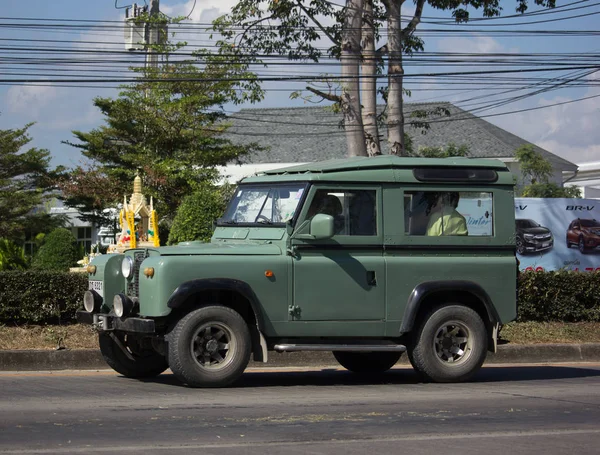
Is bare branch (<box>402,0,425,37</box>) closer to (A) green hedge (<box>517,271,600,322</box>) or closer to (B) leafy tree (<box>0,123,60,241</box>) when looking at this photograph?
(A) green hedge (<box>517,271,600,322</box>)

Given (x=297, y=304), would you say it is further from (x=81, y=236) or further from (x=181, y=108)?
(x=81, y=236)

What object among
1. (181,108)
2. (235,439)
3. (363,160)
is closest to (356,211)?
(363,160)

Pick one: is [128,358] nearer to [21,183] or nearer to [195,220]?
[195,220]

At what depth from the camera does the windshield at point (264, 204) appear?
32.8 feet

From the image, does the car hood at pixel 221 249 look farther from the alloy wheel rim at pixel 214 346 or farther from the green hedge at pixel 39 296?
the green hedge at pixel 39 296

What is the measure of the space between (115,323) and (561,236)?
1559cm

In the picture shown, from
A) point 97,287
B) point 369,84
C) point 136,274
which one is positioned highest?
point 369,84

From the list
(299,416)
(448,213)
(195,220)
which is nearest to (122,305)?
(299,416)

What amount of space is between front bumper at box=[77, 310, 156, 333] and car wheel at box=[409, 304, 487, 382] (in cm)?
298

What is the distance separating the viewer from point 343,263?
9.85 meters

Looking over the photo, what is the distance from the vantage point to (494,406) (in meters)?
8.48

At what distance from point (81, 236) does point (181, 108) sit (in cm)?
2391

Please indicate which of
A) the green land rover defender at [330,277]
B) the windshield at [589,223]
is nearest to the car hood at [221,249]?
the green land rover defender at [330,277]

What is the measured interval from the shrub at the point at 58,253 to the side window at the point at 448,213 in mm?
14967
